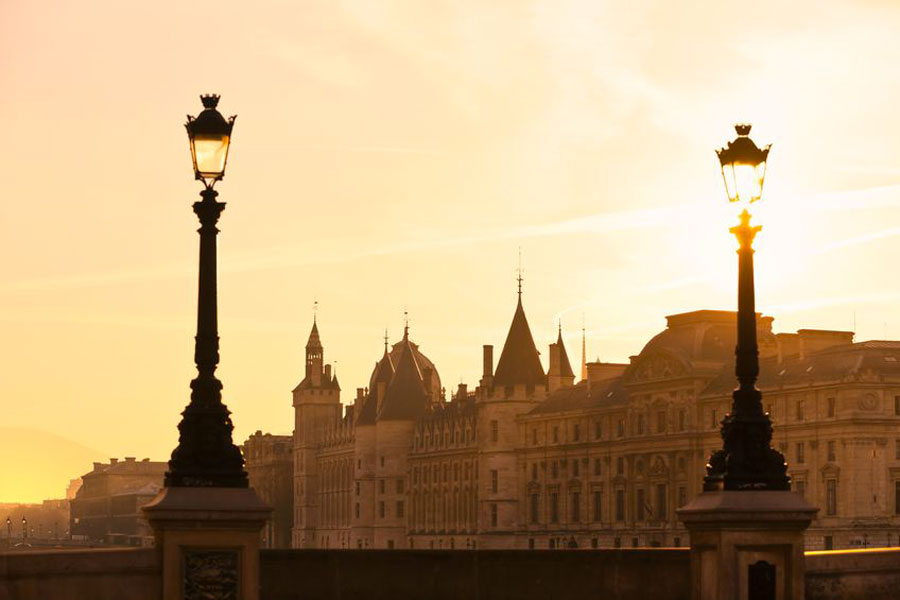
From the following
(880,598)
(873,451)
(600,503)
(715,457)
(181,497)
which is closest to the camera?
(181,497)

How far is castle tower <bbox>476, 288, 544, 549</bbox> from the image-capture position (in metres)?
159

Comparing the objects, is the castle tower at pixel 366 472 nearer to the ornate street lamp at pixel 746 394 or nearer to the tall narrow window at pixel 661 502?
the tall narrow window at pixel 661 502

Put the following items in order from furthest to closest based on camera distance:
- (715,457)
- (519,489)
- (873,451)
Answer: (519,489) < (873,451) < (715,457)

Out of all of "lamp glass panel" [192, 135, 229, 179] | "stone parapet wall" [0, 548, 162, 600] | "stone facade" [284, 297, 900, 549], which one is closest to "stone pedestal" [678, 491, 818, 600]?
"stone parapet wall" [0, 548, 162, 600]

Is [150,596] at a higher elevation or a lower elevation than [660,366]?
lower

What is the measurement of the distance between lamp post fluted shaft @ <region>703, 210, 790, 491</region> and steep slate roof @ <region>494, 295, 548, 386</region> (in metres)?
138

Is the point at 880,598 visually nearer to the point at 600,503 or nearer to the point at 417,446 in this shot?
the point at 600,503

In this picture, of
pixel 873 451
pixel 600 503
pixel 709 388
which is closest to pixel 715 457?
pixel 873 451

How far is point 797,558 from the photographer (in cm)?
2506

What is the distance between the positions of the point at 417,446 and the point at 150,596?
531 feet

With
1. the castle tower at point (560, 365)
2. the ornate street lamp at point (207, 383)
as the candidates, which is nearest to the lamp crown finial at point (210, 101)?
the ornate street lamp at point (207, 383)

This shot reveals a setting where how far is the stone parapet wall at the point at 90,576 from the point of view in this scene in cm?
2227

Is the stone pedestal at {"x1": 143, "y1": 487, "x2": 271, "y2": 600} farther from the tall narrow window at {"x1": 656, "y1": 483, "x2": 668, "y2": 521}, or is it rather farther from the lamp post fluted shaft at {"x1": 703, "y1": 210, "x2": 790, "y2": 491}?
the tall narrow window at {"x1": 656, "y1": 483, "x2": 668, "y2": 521}

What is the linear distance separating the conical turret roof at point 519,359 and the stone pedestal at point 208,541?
140760 millimetres
